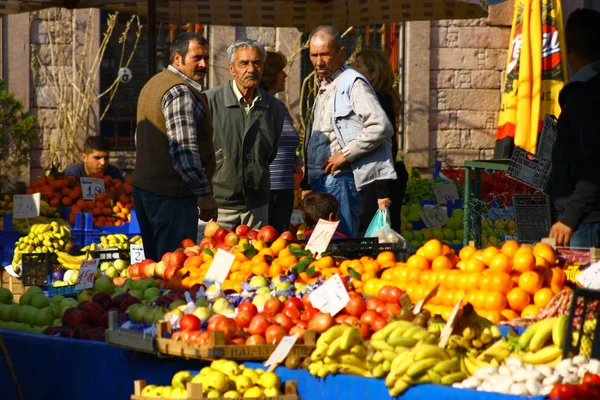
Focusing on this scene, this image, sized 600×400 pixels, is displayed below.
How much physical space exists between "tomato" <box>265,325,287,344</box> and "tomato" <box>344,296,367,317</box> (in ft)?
1.04

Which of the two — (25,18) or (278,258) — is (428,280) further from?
(25,18)

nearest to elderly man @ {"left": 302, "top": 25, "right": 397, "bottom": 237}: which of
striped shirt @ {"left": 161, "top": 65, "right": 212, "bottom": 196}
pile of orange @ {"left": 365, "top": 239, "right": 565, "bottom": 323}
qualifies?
striped shirt @ {"left": 161, "top": 65, "right": 212, "bottom": 196}

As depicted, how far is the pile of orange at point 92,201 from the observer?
934 centimetres

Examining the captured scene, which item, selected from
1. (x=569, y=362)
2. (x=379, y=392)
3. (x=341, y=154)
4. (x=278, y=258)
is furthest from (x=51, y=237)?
(x=569, y=362)

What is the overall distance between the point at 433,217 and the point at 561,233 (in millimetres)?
4442

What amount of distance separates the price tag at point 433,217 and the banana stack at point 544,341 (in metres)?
5.43

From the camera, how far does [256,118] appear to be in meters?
7.32

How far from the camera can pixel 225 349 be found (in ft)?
15.0

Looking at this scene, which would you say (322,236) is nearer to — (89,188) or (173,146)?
(173,146)

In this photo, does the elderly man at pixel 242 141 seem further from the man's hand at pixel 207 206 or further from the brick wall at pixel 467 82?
the brick wall at pixel 467 82

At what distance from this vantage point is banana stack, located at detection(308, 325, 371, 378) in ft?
14.2

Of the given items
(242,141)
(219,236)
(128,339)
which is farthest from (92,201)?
(128,339)

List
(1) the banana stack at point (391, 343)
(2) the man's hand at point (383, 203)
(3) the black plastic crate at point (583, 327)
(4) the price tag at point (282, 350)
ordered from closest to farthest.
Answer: (3) the black plastic crate at point (583, 327)
(1) the banana stack at point (391, 343)
(4) the price tag at point (282, 350)
(2) the man's hand at point (383, 203)

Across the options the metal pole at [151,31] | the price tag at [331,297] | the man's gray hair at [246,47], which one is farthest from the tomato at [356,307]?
the metal pole at [151,31]
